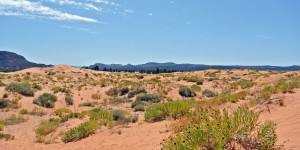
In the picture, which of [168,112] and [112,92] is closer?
[168,112]

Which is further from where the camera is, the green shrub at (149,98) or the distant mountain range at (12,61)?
the distant mountain range at (12,61)

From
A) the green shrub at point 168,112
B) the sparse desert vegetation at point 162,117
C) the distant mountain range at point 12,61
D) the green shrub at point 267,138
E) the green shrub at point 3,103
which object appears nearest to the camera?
the green shrub at point 267,138

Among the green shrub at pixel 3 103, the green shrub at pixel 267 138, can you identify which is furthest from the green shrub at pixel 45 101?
the green shrub at pixel 267 138

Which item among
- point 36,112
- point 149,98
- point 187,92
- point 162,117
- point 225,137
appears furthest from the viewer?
point 187,92

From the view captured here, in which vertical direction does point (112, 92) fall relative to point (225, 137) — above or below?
below

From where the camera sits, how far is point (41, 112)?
21.2m

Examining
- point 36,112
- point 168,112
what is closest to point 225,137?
point 168,112

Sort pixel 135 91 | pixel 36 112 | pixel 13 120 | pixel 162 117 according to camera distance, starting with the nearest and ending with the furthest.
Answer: pixel 162 117 → pixel 13 120 → pixel 36 112 → pixel 135 91

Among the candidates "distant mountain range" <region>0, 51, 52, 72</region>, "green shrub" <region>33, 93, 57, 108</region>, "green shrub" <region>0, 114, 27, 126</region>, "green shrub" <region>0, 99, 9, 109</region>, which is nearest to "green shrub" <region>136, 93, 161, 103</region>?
"green shrub" <region>33, 93, 57, 108</region>

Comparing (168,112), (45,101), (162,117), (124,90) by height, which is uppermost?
(168,112)

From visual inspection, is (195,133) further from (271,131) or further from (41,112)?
(41,112)

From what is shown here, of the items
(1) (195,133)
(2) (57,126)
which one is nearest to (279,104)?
(1) (195,133)

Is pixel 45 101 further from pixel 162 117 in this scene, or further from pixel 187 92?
pixel 162 117

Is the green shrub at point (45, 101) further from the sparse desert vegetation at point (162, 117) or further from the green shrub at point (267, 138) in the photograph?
the green shrub at point (267, 138)
